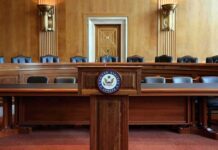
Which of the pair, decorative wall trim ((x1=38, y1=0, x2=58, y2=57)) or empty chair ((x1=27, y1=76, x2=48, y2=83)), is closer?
empty chair ((x1=27, y1=76, x2=48, y2=83))

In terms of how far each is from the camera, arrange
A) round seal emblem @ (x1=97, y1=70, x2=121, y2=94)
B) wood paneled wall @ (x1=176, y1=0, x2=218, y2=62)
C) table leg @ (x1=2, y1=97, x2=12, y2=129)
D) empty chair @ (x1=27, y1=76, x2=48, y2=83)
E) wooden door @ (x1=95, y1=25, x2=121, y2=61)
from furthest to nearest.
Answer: wooden door @ (x1=95, y1=25, x2=121, y2=61) → wood paneled wall @ (x1=176, y1=0, x2=218, y2=62) → empty chair @ (x1=27, y1=76, x2=48, y2=83) → table leg @ (x1=2, y1=97, x2=12, y2=129) → round seal emblem @ (x1=97, y1=70, x2=121, y2=94)

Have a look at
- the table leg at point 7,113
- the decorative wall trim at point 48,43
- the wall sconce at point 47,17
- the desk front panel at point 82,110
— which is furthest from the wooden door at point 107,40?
the table leg at point 7,113

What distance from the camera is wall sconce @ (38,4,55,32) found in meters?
10.5

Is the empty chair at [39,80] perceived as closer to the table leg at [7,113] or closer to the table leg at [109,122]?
the table leg at [7,113]

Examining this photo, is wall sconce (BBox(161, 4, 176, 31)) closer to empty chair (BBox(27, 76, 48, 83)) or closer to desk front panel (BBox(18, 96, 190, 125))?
empty chair (BBox(27, 76, 48, 83))

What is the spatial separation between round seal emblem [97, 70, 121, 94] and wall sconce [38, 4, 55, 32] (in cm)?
847

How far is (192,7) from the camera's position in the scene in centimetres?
1071

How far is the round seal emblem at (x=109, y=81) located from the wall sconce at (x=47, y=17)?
27.8 feet

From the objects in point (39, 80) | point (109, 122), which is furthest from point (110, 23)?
point (109, 122)

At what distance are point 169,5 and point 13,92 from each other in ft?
23.1

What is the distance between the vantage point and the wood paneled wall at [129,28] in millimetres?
10711

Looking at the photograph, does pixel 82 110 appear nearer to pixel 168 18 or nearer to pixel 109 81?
pixel 109 81

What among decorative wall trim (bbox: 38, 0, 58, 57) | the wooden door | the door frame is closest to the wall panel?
decorative wall trim (bbox: 38, 0, 58, 57)

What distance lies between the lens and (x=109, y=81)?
8.29 feet
